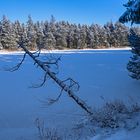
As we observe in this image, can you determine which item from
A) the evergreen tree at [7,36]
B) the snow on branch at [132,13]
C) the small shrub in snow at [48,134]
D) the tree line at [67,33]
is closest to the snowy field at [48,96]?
the small shrub in snow at [48,134]

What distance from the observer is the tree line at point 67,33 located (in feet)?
244

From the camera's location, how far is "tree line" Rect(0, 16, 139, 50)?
74363mm

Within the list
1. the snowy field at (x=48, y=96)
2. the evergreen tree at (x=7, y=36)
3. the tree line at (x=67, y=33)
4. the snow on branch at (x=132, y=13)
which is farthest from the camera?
the tree line at (x=67, y=33)

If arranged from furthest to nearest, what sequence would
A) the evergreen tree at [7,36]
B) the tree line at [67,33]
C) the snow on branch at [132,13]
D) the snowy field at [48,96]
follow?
the tree line at [67,33] < the evergreen tree at [7,36] < the snowy field at [48,96] < the snow on branch at [132,13]

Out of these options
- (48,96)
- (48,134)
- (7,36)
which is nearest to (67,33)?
(7,36)

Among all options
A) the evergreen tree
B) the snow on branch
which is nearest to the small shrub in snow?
the snow on branch

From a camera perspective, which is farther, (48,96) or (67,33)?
(67,33)

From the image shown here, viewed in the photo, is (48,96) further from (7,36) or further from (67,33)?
(67,33)

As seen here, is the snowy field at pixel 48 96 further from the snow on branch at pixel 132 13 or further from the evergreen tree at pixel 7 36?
the evergreen tree at pixel 7 36

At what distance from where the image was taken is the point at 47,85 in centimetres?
1988

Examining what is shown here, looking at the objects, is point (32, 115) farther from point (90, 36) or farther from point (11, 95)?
point (90, 36)

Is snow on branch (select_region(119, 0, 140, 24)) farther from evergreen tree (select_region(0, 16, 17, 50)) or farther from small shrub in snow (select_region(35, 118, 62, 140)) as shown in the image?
evergreen tree (select_region(0, 16, 17, 50))

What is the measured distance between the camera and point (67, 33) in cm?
8400

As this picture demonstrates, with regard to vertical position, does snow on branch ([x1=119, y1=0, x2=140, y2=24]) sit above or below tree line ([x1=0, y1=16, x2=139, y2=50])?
above
